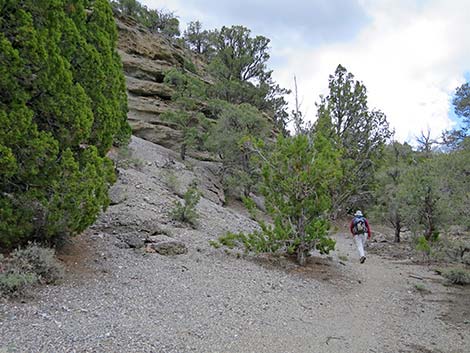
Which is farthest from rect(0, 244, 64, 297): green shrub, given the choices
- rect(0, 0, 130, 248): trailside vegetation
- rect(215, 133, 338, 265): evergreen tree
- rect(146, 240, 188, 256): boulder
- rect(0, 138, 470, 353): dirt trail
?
rect(215, 133, 338, 265): evergreen tree

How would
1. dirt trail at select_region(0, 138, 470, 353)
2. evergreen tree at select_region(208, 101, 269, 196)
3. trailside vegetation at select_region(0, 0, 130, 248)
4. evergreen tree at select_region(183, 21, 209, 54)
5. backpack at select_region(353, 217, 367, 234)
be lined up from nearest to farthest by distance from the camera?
1. dirt trail at select_region(0, 138, 470, 353)
2. trailside vegetation at select_region(0, 0, 130, 248)
3. backpack at select_region(353, 217, 367, 234)
4. evergreen tree at select_region(208, 101, 269, 196)
5. evergreen tree at select_region(183, 21, 209, 54)

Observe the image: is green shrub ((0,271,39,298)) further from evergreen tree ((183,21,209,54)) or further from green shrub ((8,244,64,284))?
evergreen tree ((183,21,209,54))

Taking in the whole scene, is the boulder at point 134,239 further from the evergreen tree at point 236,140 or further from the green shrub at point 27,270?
the evergreen tree at point 236,140

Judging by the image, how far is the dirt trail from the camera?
181 inches

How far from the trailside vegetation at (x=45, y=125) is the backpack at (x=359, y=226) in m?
8.29

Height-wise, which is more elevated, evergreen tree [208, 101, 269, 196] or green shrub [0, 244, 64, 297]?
evergreen tree [208, 101, 269, 196]

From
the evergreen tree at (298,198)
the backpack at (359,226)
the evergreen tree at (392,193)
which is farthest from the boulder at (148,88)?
the evergreen tree at (298,198)

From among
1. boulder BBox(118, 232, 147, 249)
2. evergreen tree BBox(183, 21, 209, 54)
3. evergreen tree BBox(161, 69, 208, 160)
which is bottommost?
boulder BBox(118, 232, 147, 249)

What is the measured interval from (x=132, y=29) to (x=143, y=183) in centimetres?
1926

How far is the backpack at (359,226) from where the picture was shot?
40.8 ft

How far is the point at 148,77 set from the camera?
88.5ft

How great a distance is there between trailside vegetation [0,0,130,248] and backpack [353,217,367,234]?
829cm

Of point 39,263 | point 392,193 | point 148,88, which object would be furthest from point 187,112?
point 39,263

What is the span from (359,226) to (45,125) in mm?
9618
